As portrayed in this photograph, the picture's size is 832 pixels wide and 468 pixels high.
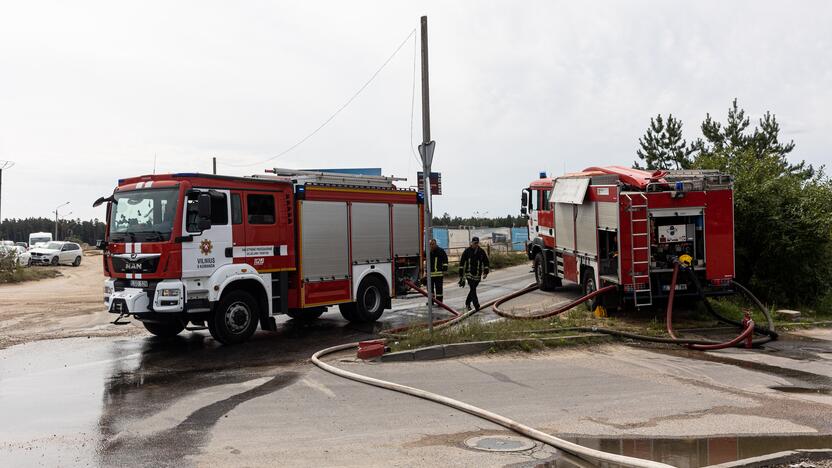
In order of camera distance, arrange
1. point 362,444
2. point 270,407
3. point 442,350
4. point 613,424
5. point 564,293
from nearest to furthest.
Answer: point 362,444 < point 613,424 < point 270,407 < point 442,350 < point 564,293

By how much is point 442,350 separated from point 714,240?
22.0ft

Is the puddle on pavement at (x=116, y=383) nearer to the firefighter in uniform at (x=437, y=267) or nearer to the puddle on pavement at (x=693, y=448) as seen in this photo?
the firefighter in uniform at (x=437, y=267)

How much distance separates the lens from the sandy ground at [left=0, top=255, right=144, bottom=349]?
13493 millimetres

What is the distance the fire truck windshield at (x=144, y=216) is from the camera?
11266mm

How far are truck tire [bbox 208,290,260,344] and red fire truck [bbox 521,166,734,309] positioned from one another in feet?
23.0

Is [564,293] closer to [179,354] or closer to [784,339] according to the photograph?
[784,339]

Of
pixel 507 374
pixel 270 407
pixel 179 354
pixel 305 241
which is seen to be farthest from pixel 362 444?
pixel 305 241

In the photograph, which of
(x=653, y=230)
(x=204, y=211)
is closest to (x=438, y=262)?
(x=653, y=230)

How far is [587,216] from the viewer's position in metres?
15.4

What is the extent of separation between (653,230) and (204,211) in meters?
8.61

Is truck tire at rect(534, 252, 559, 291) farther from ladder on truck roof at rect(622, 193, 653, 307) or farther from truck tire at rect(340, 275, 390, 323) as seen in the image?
truck tire at rect(340, 275, 390, 323)

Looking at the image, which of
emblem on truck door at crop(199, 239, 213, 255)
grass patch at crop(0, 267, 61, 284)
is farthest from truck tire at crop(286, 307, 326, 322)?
grass patch at crop(0, 267, 61, 284)

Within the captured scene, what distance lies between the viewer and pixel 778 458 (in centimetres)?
577

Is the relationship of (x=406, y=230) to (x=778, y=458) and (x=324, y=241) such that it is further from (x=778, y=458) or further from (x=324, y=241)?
(x=778, y=458)
